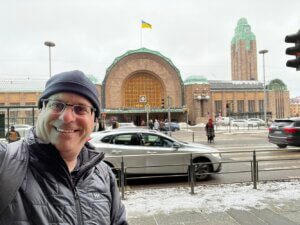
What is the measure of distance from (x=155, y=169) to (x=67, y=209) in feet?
23.2

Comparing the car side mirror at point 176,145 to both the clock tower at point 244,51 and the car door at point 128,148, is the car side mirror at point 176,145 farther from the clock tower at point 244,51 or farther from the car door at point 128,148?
the clock tower at point 244,51

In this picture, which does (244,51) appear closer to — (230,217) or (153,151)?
(153,151)

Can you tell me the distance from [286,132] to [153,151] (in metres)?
9.96

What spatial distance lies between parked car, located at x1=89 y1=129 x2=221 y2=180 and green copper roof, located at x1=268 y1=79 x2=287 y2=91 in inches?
3282

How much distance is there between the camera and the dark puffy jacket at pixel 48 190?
1.42 m

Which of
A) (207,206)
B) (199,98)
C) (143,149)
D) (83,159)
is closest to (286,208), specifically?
(207,206)

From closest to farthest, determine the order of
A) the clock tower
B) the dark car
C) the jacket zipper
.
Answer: the jacket zipper → the dark car → the clock tower

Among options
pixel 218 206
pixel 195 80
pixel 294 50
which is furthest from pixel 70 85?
pixel 195 80

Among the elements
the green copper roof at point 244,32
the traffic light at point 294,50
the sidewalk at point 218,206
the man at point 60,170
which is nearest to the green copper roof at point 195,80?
the green copper roof at point 244,32

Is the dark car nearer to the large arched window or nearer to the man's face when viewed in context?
the man's face

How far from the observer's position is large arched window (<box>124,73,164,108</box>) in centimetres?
7344

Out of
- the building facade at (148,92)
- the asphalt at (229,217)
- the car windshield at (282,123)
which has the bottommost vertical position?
the asphalt at (229,217)

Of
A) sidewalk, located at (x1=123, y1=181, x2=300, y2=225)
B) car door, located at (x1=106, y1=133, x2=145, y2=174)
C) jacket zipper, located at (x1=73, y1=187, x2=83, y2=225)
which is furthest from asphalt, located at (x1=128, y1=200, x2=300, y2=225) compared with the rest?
jacket zipper, located at (x1=73, y1=187, x2=83, y2=225)

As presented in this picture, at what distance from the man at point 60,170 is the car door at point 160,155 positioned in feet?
21.0
